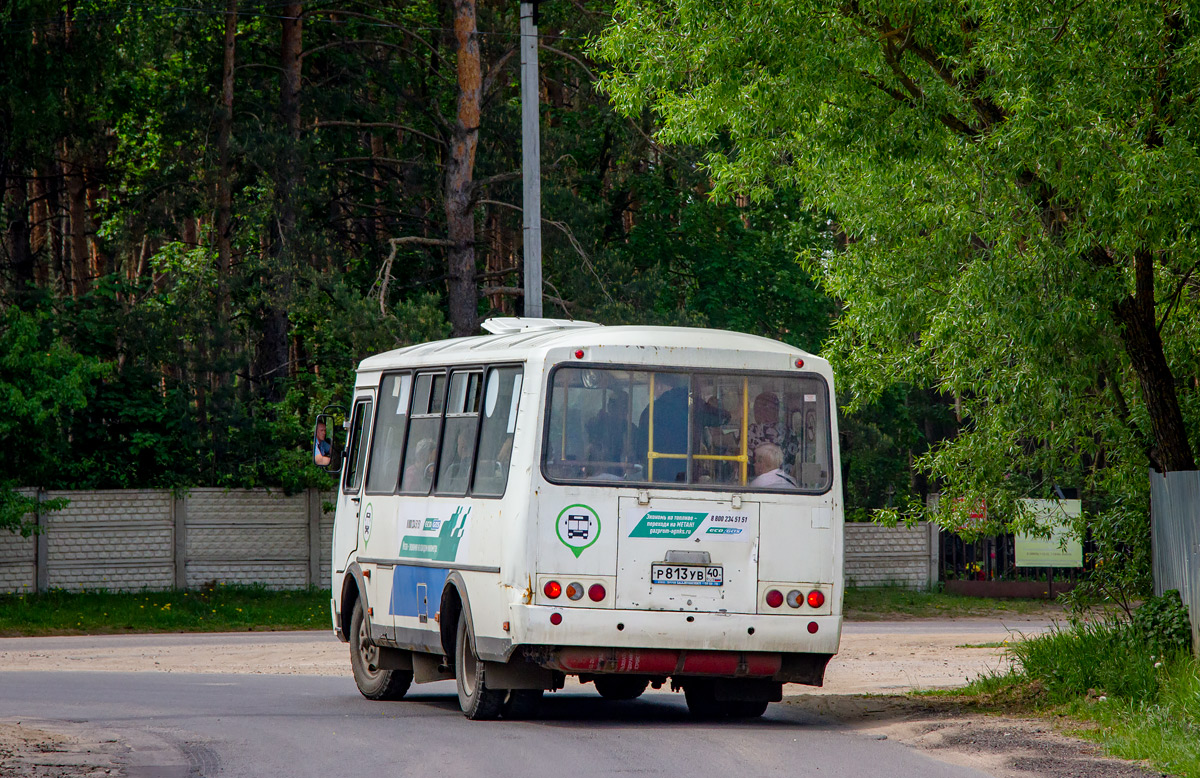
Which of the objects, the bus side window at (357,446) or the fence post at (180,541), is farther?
the fence post at (180,541)

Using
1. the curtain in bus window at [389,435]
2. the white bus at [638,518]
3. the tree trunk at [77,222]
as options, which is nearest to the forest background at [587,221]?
the tree trunk at [77,222]

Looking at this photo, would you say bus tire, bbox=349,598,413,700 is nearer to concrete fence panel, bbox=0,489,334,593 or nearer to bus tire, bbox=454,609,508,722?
bus tire, bbox=454,609,508,722

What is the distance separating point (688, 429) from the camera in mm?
12188

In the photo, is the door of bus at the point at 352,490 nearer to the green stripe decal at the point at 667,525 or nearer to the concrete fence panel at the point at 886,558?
the green stripe decal at the point at 667,525

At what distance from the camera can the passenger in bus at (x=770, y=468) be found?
12.2 meters

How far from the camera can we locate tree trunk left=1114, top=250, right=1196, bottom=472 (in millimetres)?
12883

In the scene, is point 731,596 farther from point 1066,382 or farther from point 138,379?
point 138,379

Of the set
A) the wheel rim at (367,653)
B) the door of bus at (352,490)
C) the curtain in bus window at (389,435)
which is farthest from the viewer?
the door of bus at (352,490)

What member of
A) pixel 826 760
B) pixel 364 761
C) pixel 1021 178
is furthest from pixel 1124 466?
pixel 364 761

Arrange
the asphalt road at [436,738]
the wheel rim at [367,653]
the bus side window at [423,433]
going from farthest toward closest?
1. the wheel rim at [367,653]
2. the bus side window at [423,433]
3. the asphalt road at [436,738]

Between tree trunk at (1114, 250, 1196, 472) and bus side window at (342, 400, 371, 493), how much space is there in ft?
23.0

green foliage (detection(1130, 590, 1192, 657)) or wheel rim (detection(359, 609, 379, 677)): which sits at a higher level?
green foliage (detection(1130, 590, 1192, 657))

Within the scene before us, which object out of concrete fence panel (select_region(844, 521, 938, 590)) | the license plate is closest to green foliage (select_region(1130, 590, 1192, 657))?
the license plate

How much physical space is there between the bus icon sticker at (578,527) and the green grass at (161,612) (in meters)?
15.7
